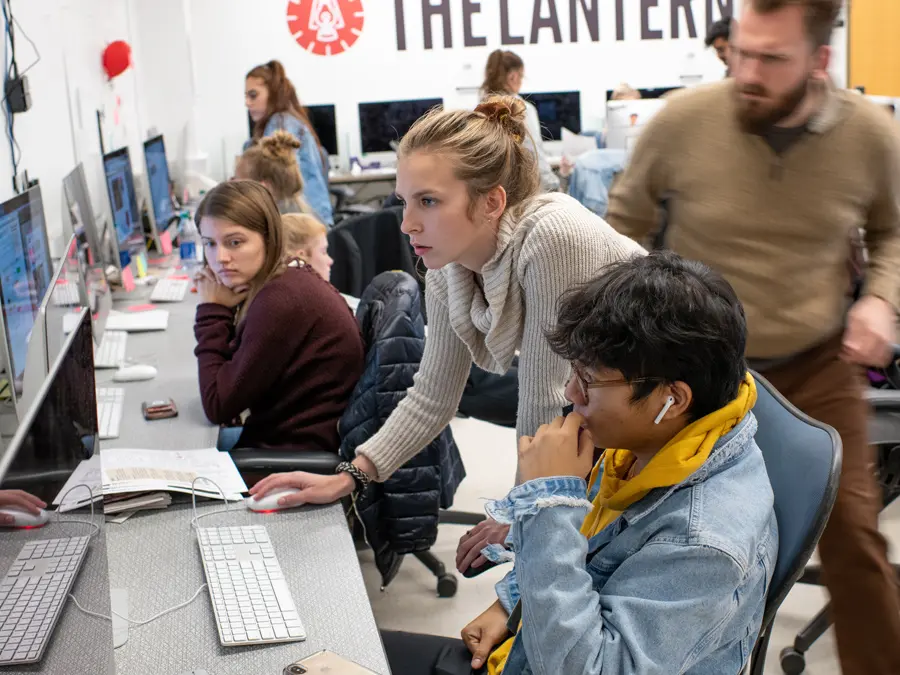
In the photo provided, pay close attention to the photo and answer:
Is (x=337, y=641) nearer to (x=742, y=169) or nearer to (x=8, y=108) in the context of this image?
(x=742, y=169)

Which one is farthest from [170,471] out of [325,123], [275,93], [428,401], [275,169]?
[325,123]

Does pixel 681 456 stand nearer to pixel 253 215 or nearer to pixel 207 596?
pixel 207 596

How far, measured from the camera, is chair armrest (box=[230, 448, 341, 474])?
6.55 ft

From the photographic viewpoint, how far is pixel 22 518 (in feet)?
2.73

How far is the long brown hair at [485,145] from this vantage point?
1.59 metres

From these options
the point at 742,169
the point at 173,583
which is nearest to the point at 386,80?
the point at 742,169

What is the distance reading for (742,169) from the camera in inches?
74.7

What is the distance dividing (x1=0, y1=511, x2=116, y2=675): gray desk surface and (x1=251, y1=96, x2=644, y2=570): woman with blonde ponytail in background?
715 mm

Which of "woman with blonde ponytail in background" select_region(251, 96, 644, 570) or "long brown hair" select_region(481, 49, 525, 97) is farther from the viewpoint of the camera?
"long brown hair" select_region(481, 49, 525, 97)

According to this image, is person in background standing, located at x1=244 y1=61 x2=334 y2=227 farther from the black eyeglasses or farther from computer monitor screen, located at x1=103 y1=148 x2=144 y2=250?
the black eyeglasses

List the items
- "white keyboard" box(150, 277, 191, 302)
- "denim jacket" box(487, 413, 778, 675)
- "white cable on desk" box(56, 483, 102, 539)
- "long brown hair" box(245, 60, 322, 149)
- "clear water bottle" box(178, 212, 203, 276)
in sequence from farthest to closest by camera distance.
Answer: "long brown hair" box(245, 60, 322, 149)
"clear water bottle" box(178, 212, 203, 276)
"white keyboard" box(150, 277, 191, 302)
"denim jacket" box(487, 413, 778, 675)
"white cable on desk" box(56, 483, 102, 539)

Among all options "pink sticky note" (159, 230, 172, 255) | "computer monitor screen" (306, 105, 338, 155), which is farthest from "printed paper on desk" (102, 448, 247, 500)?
"computer monitor screen" (306, 105, 338, 155)

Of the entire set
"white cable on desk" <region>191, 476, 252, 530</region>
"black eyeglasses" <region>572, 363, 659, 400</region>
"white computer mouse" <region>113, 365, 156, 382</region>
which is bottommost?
"white computer mouse" <region>113, 365, 156, 382</region>

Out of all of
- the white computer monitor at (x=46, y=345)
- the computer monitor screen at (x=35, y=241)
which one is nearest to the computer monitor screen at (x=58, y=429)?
the white computer monitor at (x=46, y=345)
